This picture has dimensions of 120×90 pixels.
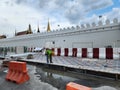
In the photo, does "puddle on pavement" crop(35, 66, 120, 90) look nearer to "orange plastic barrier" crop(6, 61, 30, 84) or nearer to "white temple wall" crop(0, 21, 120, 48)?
"orange plastic barrier" crop(6, 61, 30, 84)

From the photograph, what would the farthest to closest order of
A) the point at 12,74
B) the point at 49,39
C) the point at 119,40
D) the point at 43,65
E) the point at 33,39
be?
the point at 33,39, the point at 49,39, the point at 119,40, the point at 43,65, the point at 12,74

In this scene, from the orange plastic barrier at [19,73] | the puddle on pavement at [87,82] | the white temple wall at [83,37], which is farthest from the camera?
the white temple wall at [83,37]

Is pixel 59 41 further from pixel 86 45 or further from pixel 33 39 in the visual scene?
pixel 33 39

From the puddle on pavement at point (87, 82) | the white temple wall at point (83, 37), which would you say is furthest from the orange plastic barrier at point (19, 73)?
the white temple wall at point (83, 37)

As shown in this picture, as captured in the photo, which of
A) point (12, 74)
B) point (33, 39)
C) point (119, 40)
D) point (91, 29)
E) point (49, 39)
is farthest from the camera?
point (33, 39)

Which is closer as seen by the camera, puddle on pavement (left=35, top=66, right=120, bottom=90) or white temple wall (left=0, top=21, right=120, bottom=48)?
puddle on pavement (left=35, top=66, right=120, bottom=90)

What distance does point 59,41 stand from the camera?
3109 centimetres

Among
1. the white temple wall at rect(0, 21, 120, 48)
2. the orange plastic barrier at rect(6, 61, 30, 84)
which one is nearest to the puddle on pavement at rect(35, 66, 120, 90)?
the orange plastic barrier at rect(6, 61, 30, 84)

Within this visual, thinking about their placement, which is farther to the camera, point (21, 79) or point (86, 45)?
point (86, 45)

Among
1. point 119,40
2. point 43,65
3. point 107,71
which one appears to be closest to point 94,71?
point 107,71

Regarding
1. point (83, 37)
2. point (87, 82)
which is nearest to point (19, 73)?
point (87, 82)

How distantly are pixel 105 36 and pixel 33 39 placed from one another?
69.8ft

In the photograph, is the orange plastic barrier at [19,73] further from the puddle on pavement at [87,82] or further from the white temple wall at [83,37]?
the white temple wall at [83,37]

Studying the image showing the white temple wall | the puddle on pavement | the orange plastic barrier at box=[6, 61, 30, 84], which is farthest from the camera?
the white temple wall
